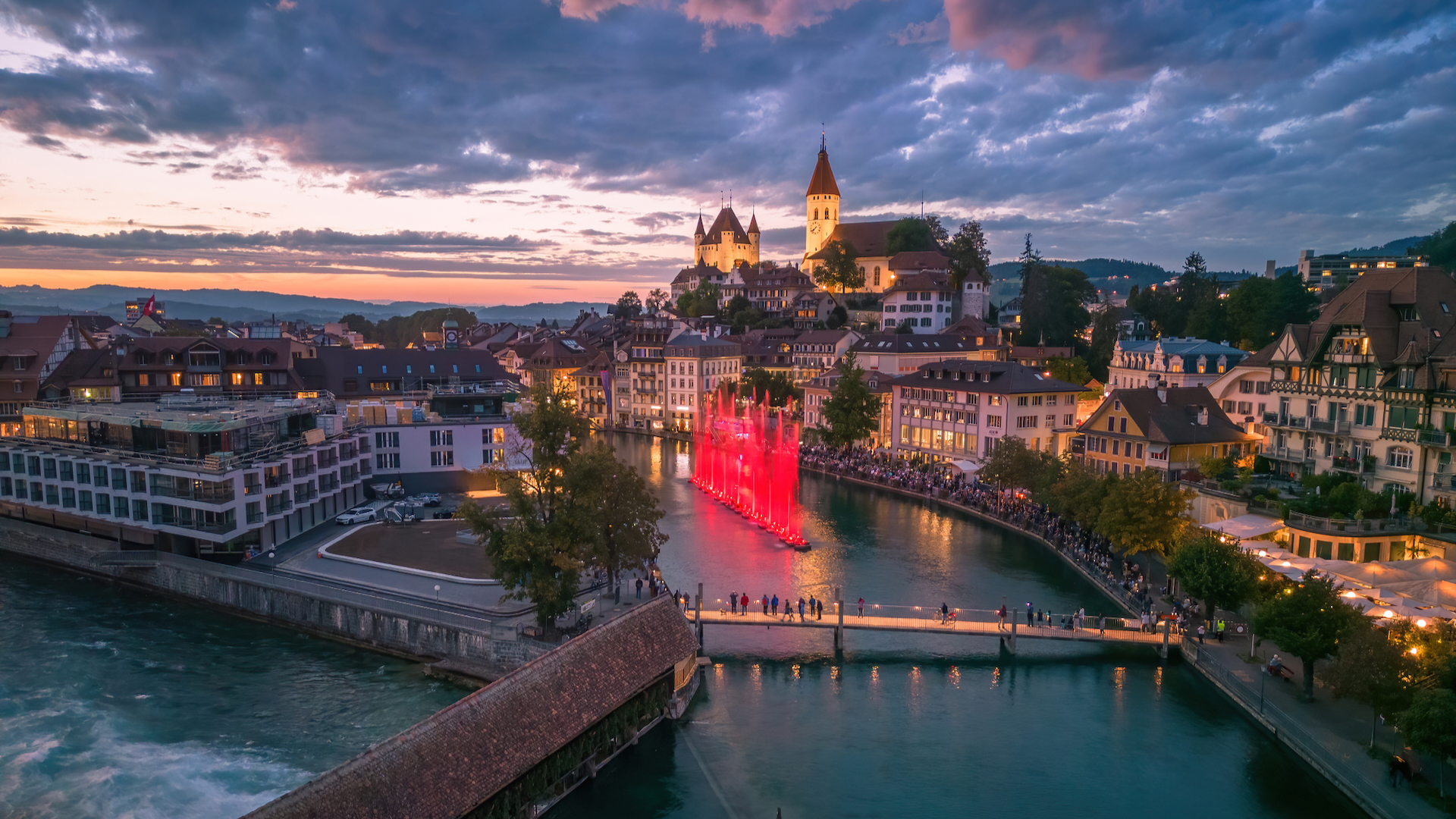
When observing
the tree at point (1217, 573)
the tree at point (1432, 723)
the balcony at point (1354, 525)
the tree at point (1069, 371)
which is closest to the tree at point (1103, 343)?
the tree at point (1069, 371)

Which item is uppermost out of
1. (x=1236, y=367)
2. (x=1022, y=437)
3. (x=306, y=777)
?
(x=1236, y=367)

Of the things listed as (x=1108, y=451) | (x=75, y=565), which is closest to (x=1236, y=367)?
(x=1108, y=451)

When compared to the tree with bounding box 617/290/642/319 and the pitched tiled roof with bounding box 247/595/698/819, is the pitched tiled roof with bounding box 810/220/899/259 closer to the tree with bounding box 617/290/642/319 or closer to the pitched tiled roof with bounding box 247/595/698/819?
the tree with bounding box 617/290/642/319

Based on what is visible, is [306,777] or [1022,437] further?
[1022,437]

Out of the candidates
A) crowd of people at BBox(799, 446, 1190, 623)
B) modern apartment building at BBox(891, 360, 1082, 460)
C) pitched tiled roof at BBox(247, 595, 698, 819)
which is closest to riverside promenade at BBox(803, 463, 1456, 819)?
crowd of people at BBox(799, 446, 1190, 623)

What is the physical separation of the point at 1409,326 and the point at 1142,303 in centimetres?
7784

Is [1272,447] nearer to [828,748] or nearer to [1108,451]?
[1108,451]

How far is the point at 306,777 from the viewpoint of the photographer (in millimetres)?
26750

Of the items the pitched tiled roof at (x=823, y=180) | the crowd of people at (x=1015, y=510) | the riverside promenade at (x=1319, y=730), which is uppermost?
the pitched tiled roof at (x=823, y=180)

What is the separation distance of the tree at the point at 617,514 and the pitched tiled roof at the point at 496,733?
6488mm

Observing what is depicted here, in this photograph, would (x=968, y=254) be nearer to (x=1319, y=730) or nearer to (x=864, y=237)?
(x=864, y=237)

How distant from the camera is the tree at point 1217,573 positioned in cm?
3409

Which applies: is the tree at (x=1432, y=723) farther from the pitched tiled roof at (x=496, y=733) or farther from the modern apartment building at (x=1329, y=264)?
the modern apartment building at (x=1329, y=264)

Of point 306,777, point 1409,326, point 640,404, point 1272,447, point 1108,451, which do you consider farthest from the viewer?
point 640,404
